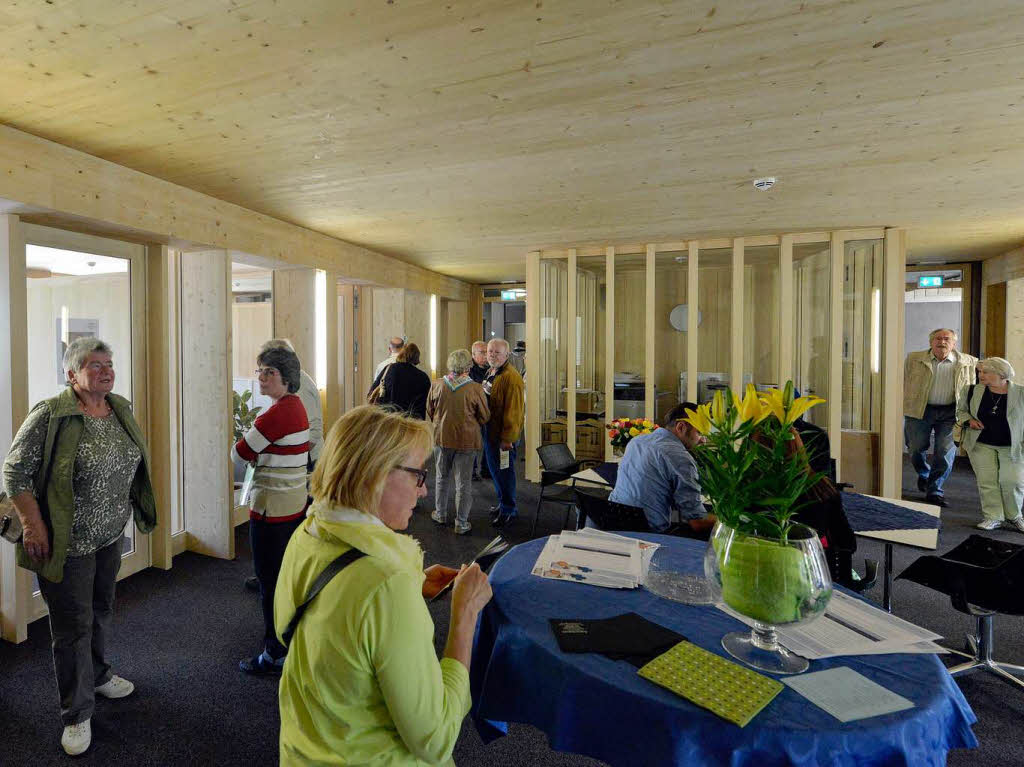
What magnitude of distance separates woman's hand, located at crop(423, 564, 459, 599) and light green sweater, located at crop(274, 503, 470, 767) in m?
0.36

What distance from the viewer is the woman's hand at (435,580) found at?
154cm

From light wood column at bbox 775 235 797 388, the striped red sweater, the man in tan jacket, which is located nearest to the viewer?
the striped red sweater

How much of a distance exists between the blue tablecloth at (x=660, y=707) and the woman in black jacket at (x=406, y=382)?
3.67m

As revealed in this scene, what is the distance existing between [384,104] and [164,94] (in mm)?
976

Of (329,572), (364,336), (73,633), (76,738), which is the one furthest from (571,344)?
(329,572)

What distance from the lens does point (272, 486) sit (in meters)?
2.72

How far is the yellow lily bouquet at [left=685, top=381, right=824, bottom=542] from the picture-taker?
135 cm

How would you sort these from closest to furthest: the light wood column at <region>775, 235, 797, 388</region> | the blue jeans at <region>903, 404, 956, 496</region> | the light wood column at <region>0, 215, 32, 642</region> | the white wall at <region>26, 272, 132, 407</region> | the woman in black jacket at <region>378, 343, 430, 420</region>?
the light wood column at <region>0, 215, 32, 642</region>
the white wall at <region>26, 272, 132, 407</region>
the woman in black jacket at <region>378, 343, 430, 420</region>
the light wood column at <region>775, 235, 797, 388</region>
the blue jeans at <region>903, 404, 956, 496</region>

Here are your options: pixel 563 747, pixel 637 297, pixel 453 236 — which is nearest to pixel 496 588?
pixel 563 747

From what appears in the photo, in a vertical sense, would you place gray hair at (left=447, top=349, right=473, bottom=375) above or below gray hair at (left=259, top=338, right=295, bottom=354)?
below

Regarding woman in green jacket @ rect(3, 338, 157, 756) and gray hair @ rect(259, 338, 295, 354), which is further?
gray hair @ rect(259, 338, 295, 354)

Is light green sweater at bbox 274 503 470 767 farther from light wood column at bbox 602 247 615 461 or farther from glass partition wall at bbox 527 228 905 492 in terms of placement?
glass partition wall at bbox 527 228 905 492

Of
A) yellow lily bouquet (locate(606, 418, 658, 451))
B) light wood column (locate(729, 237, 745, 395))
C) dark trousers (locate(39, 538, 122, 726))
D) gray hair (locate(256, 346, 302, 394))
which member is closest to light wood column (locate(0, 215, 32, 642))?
dark trousers (locate(39, 538, 122, 726))

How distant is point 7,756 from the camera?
7.30 ft
